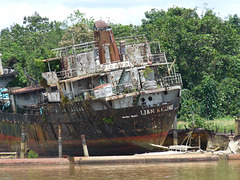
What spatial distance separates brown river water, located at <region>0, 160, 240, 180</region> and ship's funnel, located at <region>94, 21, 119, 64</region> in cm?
1000

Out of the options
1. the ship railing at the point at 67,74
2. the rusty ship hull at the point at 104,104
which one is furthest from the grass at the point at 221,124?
the ship railing at the point at 67,74

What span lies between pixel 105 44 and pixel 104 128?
23.4 feet

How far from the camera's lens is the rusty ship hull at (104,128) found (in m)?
34.4

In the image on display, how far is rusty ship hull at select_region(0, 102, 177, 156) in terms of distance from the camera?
34.4 meters

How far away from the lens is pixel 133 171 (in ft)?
94.8

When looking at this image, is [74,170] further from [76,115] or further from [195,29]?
[195,29]

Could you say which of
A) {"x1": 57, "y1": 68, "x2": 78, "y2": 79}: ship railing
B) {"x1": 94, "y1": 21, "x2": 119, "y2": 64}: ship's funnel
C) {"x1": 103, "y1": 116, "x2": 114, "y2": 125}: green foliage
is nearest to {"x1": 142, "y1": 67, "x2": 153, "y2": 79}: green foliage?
{"x1": 94, "y1": 21, "x2": 119, "y2": 64}: ship's funnel

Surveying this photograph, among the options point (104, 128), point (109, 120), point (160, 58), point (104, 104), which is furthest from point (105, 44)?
point (104, 128)

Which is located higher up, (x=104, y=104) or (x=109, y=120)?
(x=104, y=104)

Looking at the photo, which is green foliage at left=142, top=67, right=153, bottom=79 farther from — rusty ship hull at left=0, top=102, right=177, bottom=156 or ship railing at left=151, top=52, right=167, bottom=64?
rusty ship hull at left=0, top=102, right=177, bottom=156

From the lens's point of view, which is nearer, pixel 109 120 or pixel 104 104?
pixel 104 104

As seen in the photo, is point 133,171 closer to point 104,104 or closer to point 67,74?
point 104,104

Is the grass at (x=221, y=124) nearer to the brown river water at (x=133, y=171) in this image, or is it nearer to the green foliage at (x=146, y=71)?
the green foliage at (x=146, y=71)

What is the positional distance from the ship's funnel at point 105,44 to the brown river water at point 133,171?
1000 centimetres
